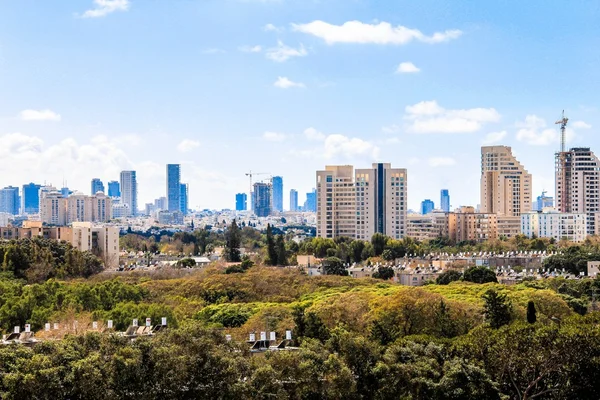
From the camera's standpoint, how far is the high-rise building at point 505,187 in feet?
305

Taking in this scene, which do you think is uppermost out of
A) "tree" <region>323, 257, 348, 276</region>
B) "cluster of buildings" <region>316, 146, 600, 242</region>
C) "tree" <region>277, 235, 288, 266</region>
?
"cluster of buildings" <region>316, 146, 600, 242</region>

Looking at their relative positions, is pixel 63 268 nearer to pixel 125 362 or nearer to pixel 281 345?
pixel 281 345

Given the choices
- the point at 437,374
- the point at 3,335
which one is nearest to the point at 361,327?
the point at 437,374

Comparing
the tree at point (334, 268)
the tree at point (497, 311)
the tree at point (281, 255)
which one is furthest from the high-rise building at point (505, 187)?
the tree at point (497, 311)

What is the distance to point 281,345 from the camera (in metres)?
22.5

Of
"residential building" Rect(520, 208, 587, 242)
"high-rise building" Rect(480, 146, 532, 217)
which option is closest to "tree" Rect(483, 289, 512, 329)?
"residential building" Rect(520, 208, 587, 242)

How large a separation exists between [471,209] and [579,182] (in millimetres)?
10684

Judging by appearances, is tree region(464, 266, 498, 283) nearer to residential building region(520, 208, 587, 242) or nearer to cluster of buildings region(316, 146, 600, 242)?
cluster of buildings region(316, 146, 600, 242)

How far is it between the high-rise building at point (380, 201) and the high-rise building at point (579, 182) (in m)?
18.2

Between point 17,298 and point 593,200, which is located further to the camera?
point 593,200

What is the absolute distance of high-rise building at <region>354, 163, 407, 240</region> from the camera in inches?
3201

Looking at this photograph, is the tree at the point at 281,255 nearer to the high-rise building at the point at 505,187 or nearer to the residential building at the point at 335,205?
the residential building at the point at 335,205

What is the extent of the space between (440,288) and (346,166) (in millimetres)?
46139

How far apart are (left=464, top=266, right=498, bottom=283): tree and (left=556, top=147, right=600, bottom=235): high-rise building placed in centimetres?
4439
